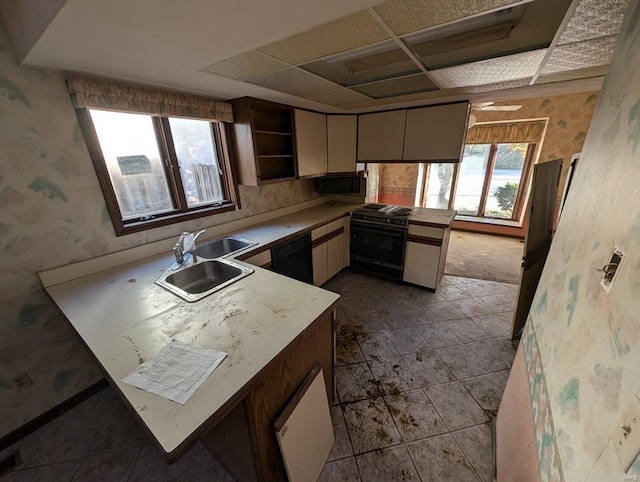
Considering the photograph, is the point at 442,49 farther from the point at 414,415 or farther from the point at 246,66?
the point at 414,415

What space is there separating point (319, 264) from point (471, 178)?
4.09 metres

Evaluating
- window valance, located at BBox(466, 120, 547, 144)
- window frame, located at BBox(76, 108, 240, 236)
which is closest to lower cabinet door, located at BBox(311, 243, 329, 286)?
window frame, located at BBox(76, 108, 240, 236)

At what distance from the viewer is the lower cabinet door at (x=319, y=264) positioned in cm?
290

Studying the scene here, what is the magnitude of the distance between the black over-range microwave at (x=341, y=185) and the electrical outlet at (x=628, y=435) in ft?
11.0

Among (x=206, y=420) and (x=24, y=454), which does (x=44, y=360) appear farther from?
(x=206, y=420)

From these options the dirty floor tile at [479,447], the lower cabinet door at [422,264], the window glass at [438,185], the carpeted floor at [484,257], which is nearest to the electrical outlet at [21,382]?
the dirty floor tile at [479,447]

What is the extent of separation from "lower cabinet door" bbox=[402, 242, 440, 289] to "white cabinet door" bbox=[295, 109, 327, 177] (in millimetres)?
1524

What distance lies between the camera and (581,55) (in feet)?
4.74

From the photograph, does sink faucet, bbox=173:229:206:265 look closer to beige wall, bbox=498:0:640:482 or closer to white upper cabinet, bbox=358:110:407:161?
beige wall, bbox=498:0:640:482

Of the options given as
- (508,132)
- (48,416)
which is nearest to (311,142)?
(48,416)

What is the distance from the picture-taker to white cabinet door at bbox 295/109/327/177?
2.79 metres

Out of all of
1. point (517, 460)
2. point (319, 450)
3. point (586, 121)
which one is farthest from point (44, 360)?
point (586, 121)

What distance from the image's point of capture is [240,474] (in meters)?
1.23

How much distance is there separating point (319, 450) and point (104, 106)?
2479 millimetres
